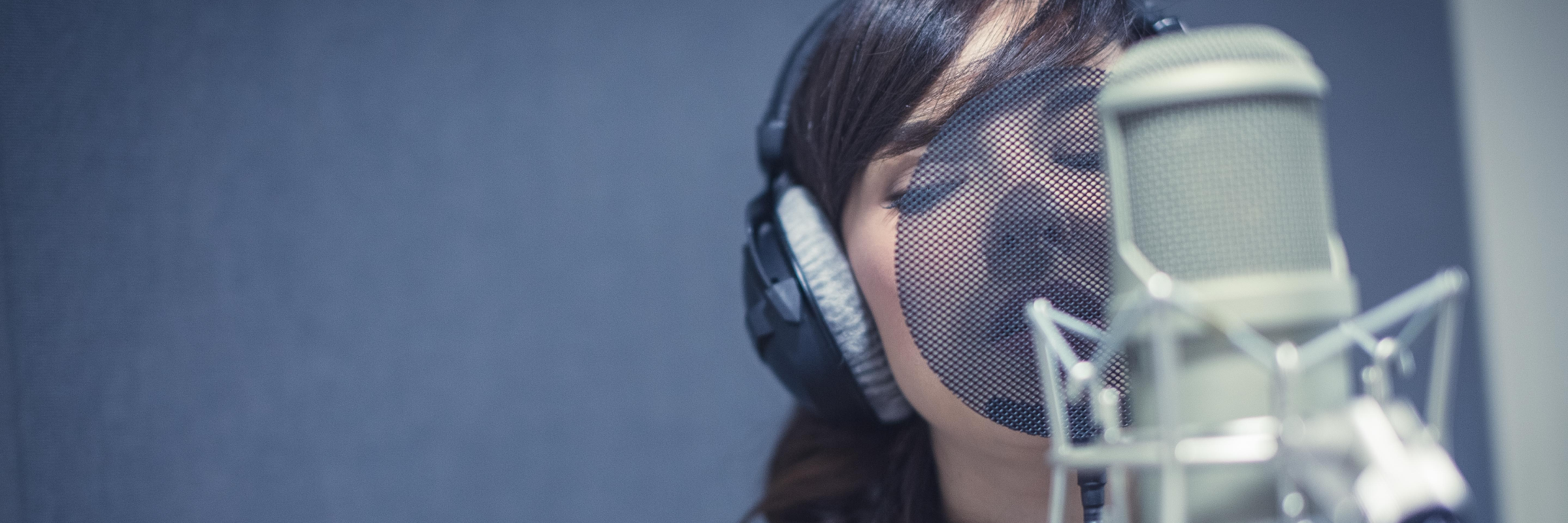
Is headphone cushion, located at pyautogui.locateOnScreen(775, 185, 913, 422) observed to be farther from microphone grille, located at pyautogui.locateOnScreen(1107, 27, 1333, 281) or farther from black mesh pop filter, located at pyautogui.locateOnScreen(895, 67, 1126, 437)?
microphone grille, located at pyautogui.locateOnScreen(1107, 27, 1333, 281)

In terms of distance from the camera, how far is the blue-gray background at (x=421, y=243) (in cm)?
70

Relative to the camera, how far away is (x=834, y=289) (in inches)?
23.9

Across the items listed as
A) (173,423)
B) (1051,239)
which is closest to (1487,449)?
(1051,239)

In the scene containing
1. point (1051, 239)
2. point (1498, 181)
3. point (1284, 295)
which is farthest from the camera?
point (1498, 181)

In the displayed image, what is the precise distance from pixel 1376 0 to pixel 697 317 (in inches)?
35.8

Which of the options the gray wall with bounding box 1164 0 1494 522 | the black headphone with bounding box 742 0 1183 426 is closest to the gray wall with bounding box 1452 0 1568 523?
the gray wall with bounding box 1164 0 1494 522

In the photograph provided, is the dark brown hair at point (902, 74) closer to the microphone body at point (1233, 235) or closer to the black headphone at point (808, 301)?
the black headphone at point (808, 301)

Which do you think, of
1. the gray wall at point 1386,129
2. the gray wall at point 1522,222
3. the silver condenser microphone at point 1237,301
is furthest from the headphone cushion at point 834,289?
the gray wall at point 1522,222

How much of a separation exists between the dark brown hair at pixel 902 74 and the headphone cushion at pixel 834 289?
0.8 inches

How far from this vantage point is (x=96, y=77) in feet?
2.31

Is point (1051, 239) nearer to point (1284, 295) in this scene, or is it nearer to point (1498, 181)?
point (1284, 295)

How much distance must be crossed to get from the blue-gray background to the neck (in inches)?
13.2

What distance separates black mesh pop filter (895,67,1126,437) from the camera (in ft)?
1.57

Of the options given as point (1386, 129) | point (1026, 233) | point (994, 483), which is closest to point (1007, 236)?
point (1026, 233)
